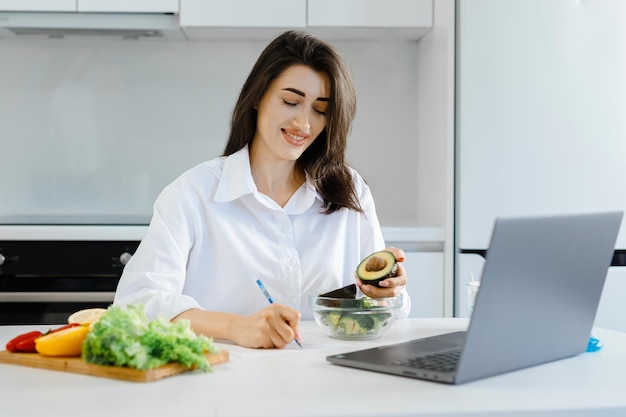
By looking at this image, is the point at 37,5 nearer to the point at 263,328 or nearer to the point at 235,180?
the point at 235,180

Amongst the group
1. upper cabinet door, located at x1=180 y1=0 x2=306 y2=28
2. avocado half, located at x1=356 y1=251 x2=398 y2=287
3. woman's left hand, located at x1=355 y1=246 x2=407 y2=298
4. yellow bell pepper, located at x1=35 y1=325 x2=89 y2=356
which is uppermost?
upper cabinet door, located at x1=180 y1=0 x2=306 y2=28

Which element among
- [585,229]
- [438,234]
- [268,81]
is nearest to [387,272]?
[585,229]

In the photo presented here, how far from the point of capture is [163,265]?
1.74 m

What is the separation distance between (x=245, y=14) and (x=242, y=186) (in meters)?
1.29

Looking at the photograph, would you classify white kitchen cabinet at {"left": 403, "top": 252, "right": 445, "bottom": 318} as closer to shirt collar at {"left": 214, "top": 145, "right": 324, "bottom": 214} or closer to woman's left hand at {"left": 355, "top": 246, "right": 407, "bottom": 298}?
shirt collar at {"left": 214, "top": 145, "right": 324, "bottom": 214}

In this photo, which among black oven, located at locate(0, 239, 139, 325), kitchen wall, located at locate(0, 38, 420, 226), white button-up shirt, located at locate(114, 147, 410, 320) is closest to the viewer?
white button-up shirt, located at locate(114, 147, 410, 320)

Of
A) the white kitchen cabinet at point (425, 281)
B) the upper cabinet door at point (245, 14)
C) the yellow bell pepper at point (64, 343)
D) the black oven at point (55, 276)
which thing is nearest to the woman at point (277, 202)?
the yellow bell pepper at point (64, 343)

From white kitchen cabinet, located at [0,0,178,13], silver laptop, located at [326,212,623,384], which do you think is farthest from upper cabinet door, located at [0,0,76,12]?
silver laptop, located at [326,212,623,384]

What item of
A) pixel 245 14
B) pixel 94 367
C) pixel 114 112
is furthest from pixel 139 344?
pixel 114 112

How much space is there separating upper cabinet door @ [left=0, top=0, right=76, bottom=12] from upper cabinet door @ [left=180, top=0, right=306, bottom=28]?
1.31ft

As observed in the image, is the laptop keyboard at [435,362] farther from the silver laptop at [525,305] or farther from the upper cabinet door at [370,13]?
the upper cabinet door at [370,13]

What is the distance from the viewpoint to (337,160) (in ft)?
6.97

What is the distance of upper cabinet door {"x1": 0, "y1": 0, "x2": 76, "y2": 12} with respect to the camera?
2.99 meters

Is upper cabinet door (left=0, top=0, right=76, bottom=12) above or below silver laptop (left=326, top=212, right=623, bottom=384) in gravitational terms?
above
